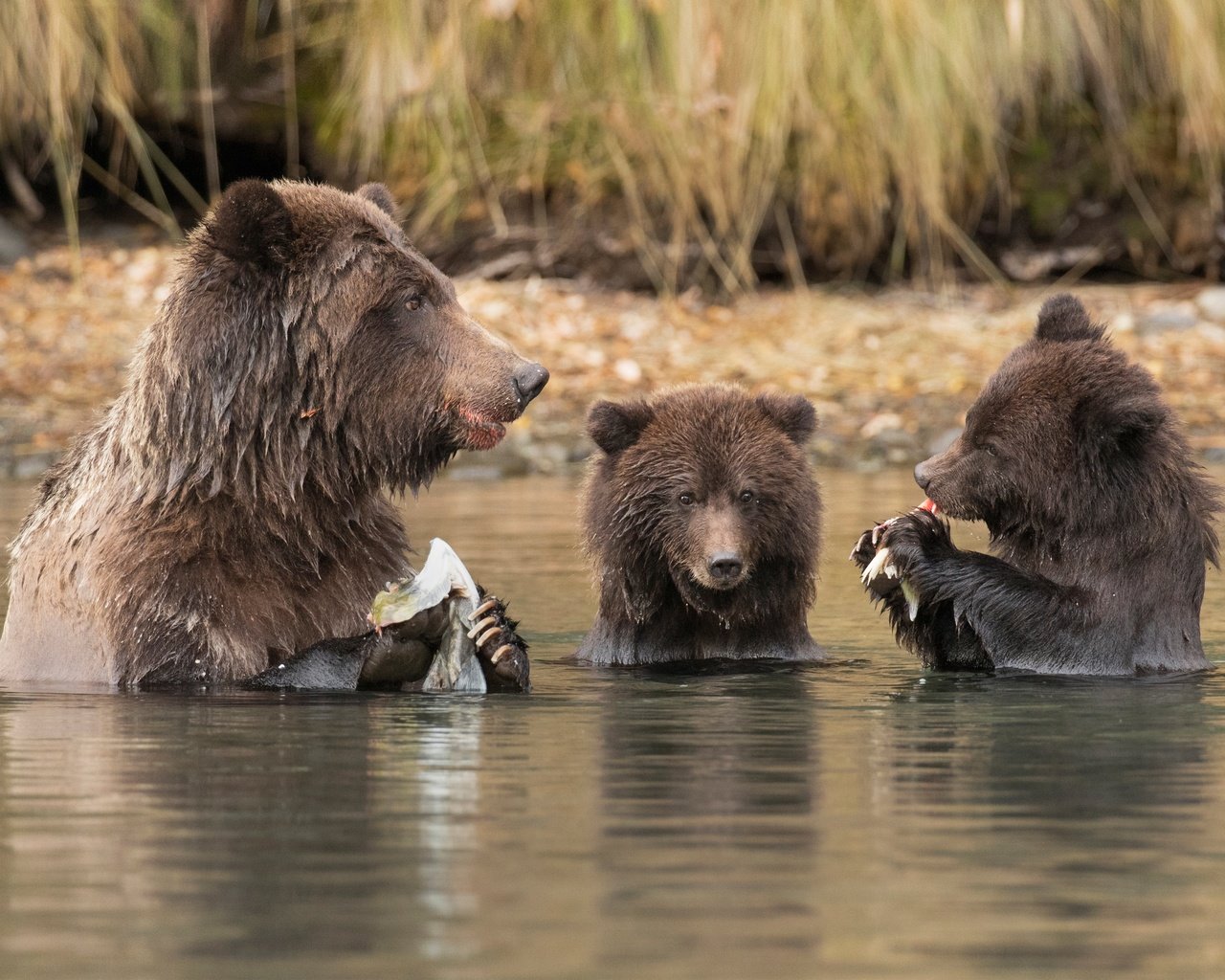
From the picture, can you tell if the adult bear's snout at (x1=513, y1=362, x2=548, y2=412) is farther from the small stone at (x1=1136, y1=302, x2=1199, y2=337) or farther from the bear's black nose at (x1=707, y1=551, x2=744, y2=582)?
the small stone at (x1=1136, y1=302, x2=1199, y2=337)

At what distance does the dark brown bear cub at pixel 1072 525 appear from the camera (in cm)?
733

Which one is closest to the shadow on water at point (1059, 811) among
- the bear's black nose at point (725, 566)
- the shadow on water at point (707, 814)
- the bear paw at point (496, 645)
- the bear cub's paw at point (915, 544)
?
the shadow on water at point (707, 814)

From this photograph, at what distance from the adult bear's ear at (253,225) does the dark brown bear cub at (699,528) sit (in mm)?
2022

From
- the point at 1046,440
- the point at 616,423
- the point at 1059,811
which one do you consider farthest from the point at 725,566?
the point at 1059,811

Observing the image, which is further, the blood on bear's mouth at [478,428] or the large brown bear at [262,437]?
the blood on bear's mouth at [478,428]

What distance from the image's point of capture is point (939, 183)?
15.6 metres

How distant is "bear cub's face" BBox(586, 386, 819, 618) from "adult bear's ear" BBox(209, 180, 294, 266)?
2019 mm

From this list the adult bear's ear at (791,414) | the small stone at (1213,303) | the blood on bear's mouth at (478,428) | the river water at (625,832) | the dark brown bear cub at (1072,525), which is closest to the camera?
the river water at (625,832)

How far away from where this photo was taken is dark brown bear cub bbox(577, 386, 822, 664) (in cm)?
802

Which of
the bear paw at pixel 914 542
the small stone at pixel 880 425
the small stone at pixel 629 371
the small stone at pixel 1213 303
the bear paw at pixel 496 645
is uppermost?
the small stone at pixel 1213 303

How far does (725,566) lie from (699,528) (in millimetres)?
323

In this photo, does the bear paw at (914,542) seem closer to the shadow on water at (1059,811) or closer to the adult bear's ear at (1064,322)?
the shadow on water at (1059,811)

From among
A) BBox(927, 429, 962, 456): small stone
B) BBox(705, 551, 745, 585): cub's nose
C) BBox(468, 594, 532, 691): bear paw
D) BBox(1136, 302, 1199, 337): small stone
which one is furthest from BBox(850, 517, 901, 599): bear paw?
BBox(1136, 302, 1199, 337): small stone

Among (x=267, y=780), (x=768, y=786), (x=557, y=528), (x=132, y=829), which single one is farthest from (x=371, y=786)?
(x=557, y=528)
